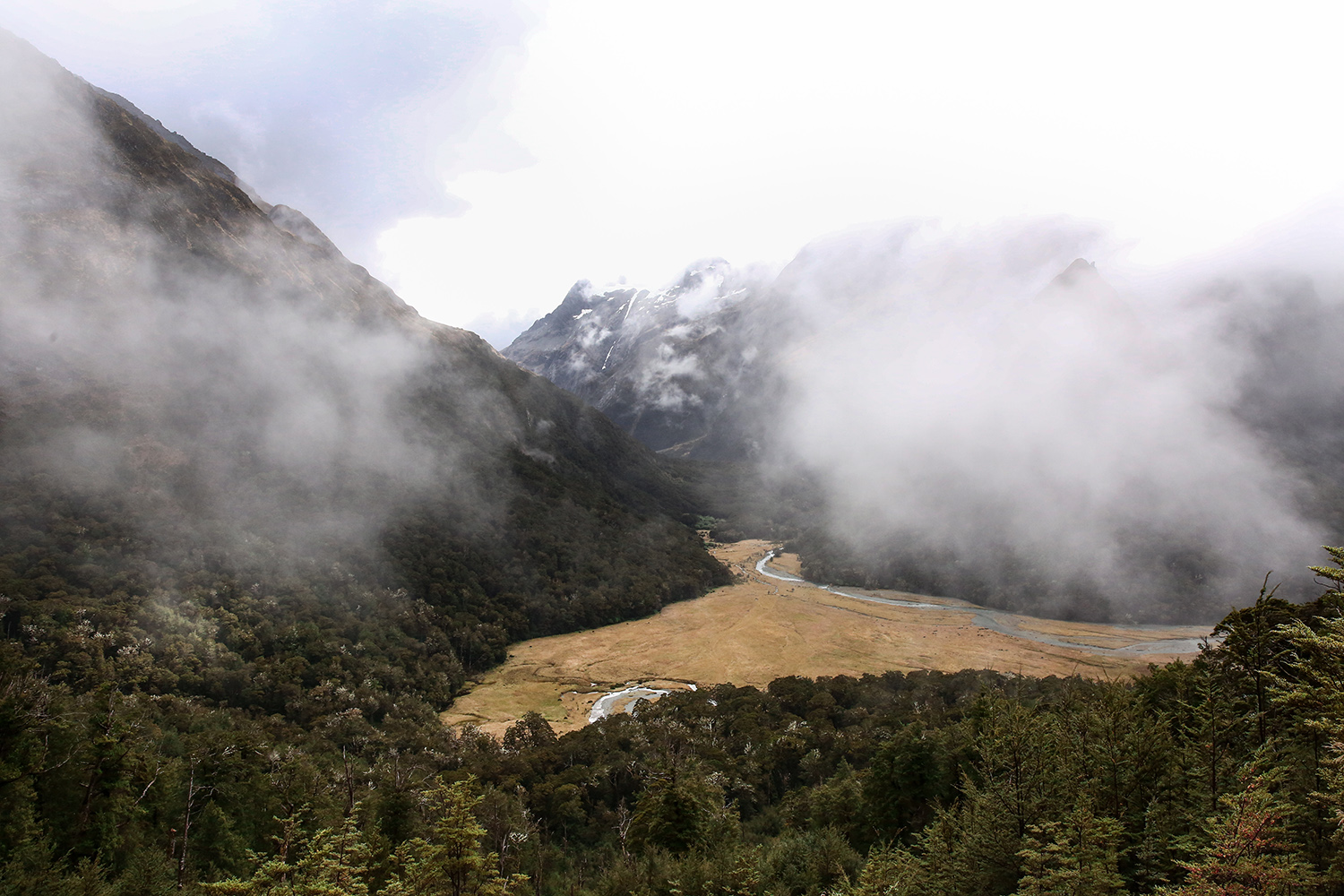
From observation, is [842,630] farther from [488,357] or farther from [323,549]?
[488,357]

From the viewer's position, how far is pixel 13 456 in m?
80.9

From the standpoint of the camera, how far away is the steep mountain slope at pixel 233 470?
75.6 metres

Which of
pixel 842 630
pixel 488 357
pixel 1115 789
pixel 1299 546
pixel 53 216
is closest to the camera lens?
pixel 1115 789

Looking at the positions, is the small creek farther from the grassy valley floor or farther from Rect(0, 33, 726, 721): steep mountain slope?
Rect(0, 33, 726, 721): steep mountain slope

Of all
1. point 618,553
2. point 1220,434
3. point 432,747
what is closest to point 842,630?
point 618,553

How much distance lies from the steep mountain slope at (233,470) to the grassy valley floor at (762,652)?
32.6 feet

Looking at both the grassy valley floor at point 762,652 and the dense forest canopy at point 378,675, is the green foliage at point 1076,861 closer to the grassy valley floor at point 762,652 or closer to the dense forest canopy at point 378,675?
the dense forest canopy at point 378,675

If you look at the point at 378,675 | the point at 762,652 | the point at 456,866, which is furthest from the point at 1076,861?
the point at 762,652

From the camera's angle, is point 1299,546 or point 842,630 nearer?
point 842,630

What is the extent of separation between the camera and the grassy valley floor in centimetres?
9438

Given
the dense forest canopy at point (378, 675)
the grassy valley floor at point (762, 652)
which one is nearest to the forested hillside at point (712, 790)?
the dense forest canopy at point (378, 675)

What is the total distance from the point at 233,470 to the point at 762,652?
105m

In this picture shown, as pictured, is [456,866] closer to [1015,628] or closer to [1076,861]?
[1076,861]

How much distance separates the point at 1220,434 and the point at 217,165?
31843 cm
